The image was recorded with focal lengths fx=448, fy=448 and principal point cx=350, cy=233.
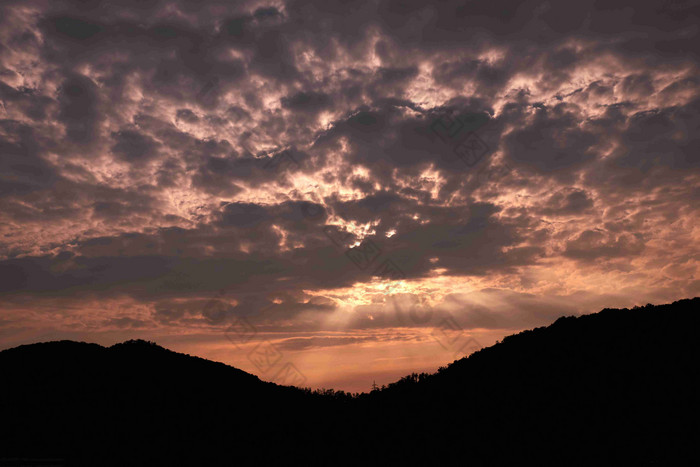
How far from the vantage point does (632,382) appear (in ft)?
128

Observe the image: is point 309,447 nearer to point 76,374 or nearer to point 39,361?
point 76,374

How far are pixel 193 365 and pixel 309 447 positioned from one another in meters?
21.7

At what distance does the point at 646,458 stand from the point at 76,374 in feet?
175

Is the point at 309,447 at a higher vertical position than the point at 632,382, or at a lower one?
lower

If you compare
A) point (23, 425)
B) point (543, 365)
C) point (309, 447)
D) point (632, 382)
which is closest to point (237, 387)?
point (309, 447)

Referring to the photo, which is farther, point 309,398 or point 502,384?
point 309,398

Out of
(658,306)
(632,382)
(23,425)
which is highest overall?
(658,306)

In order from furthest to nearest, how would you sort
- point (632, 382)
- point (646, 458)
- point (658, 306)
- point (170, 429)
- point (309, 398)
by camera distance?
1. point (309, 398)
2. point (658, 306)
3. point (170, 429)
4. point (632, 382)
5. point (646, 458)

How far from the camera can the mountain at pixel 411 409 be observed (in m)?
35.3

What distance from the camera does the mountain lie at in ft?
116

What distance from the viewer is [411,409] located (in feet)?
166

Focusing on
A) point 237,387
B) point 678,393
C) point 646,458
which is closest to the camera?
point 646,458

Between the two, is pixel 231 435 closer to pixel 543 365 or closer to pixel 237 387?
pixel 237 387

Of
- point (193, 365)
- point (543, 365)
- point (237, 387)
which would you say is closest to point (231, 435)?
point (237, 387)
